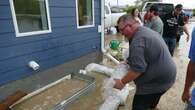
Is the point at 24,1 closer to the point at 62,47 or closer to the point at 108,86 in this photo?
the point at 62,47

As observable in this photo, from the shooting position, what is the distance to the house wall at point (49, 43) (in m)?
2.72

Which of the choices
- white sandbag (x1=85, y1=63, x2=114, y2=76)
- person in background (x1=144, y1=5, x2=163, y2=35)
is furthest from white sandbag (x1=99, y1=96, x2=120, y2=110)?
person in background (x1=144, y1=5, x2=163, y2=35)

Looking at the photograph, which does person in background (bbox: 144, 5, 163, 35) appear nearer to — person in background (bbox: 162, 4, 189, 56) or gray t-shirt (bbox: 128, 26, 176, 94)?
person in background (bbox: 162, 4, 189, 56)

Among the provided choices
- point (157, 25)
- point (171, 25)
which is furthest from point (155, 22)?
point (171, 25)

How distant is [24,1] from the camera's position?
3.01 meters

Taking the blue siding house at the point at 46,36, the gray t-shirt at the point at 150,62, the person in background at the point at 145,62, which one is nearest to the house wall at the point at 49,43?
the blue siding house at the point at 46,36

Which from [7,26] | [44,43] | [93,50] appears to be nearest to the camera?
[7,26]

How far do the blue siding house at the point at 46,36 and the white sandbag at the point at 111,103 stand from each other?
59.2 inches

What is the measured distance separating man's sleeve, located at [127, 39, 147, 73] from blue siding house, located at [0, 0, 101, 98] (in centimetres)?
210

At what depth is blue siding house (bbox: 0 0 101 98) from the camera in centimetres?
276

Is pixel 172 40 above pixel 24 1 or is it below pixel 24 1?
below

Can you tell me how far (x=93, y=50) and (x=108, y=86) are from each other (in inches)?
106

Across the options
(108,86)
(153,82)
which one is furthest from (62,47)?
(153,82)

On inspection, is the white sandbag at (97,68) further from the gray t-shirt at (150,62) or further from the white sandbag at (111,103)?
the gray t-shirt at (150,62)
